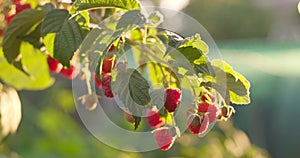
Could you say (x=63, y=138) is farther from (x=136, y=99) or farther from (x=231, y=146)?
(x=136, y=99)

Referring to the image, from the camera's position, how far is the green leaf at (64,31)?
2.93 feet

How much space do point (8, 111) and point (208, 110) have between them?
2.32ft

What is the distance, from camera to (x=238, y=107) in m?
5.64

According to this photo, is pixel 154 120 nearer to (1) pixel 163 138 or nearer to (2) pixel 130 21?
(1) pixel 163 138

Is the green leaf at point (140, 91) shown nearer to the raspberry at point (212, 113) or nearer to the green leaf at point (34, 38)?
the raspberry at point (212, 113)

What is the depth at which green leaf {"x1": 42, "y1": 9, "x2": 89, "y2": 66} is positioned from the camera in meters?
0.89

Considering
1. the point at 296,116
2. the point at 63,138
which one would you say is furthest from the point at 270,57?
the point at 63,138

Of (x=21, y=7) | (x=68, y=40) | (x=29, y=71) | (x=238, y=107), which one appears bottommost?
(x=238, y=107)

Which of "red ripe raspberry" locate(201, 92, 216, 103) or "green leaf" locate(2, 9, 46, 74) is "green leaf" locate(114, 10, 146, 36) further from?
"green leaf" locate(2, 9, 46, 74)

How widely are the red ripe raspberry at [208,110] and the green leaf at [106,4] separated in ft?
0.52

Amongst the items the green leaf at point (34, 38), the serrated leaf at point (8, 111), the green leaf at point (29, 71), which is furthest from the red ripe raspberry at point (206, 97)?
the serrated leaf at point (8, 111)

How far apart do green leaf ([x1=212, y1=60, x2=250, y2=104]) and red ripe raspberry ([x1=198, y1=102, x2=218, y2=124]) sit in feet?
0.10

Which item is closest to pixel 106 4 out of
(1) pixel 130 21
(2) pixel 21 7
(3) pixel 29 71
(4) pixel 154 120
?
(1) pixel 130 21

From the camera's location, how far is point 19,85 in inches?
59.0
